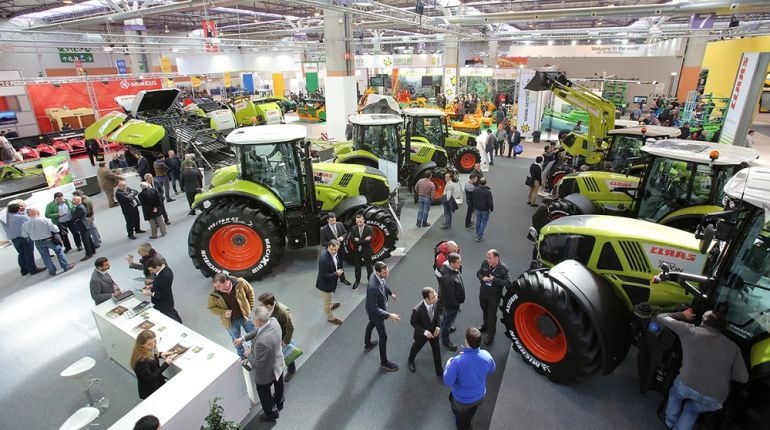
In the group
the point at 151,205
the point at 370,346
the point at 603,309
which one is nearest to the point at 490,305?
the point at 603,309

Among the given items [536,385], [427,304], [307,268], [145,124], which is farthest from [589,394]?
[145,124]

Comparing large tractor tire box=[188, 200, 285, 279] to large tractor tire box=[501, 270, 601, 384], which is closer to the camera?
large tractor tire box=[501, 270, 601, 384]

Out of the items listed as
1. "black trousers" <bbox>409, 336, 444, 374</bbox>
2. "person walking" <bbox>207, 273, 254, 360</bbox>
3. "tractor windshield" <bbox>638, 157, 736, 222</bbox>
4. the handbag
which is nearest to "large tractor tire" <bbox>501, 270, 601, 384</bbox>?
"black trousers" <bbox>409, 336, 444, 374</bbox>

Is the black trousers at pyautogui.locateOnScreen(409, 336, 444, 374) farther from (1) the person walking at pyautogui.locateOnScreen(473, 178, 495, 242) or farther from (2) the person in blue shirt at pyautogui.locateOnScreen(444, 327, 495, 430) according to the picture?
(1) the person walking at pyautogui.locateOnScreen(473, 178, 495, 242)

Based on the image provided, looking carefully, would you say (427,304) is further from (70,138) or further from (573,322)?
(70,138)

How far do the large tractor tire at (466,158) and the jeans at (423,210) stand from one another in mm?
4212

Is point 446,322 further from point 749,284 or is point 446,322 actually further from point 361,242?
point 749,284

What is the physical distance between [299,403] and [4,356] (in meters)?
3.83

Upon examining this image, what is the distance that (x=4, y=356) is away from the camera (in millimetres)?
4977

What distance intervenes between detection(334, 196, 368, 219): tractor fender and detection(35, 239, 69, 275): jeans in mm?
4551

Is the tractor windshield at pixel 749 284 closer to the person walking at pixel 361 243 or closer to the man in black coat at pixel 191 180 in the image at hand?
the person walking at pixel 361 243

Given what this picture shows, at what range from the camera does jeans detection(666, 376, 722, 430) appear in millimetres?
3328

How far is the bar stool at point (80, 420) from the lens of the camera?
3303 millimetres

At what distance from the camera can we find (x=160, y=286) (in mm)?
4684
